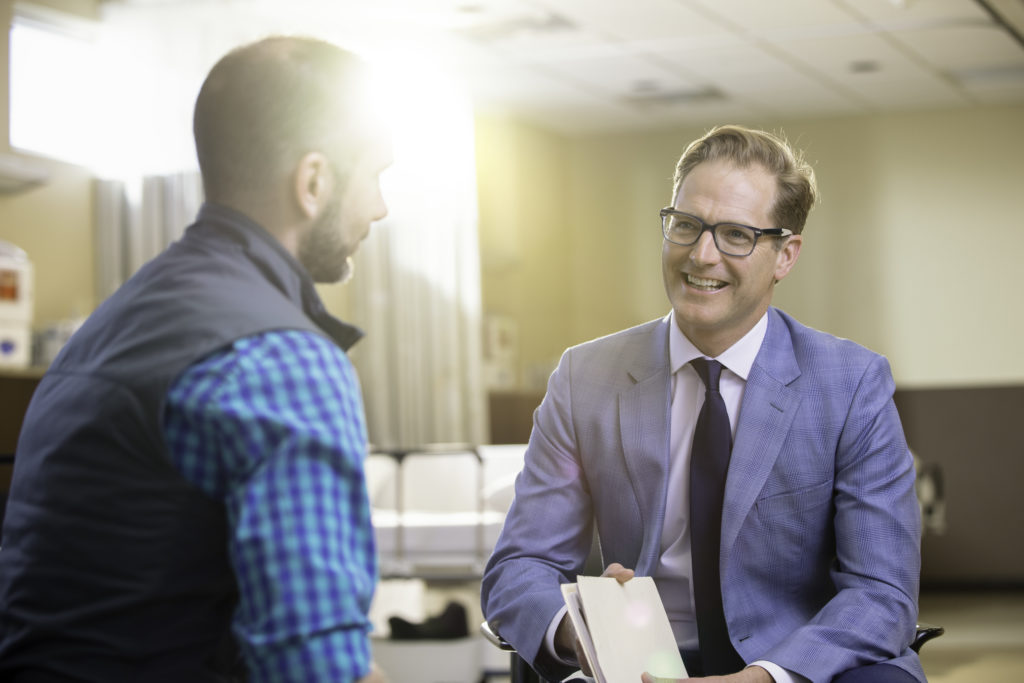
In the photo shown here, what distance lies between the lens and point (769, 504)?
1895 mm

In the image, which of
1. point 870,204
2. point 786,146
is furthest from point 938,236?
point 786,146

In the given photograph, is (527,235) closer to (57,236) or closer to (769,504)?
(57,236)

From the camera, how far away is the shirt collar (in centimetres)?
202

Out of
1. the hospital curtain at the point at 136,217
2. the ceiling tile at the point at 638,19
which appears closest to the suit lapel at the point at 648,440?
the ceiling tile at the point at 638,19

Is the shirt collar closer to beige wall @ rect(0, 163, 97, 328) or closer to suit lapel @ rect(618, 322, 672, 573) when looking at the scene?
suit lapel @ rect(618, 322, 672, 573)

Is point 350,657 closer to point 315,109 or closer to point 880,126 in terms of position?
point 315,109

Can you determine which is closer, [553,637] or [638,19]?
[553,637]

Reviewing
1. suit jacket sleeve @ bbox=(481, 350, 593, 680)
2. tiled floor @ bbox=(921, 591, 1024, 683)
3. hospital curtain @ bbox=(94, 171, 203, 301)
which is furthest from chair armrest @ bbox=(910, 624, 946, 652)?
hospital curtain @ bbox=(94, 171, 203, 301)

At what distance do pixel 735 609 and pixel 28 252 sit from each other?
4940 millimetres

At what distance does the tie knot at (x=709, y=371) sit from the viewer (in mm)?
1991

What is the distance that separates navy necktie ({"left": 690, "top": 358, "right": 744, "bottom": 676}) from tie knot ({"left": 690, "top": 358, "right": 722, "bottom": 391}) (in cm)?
3

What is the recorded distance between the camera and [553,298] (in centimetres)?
852

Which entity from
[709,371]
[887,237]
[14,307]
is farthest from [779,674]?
[887,237]

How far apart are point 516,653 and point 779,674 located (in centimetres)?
44
